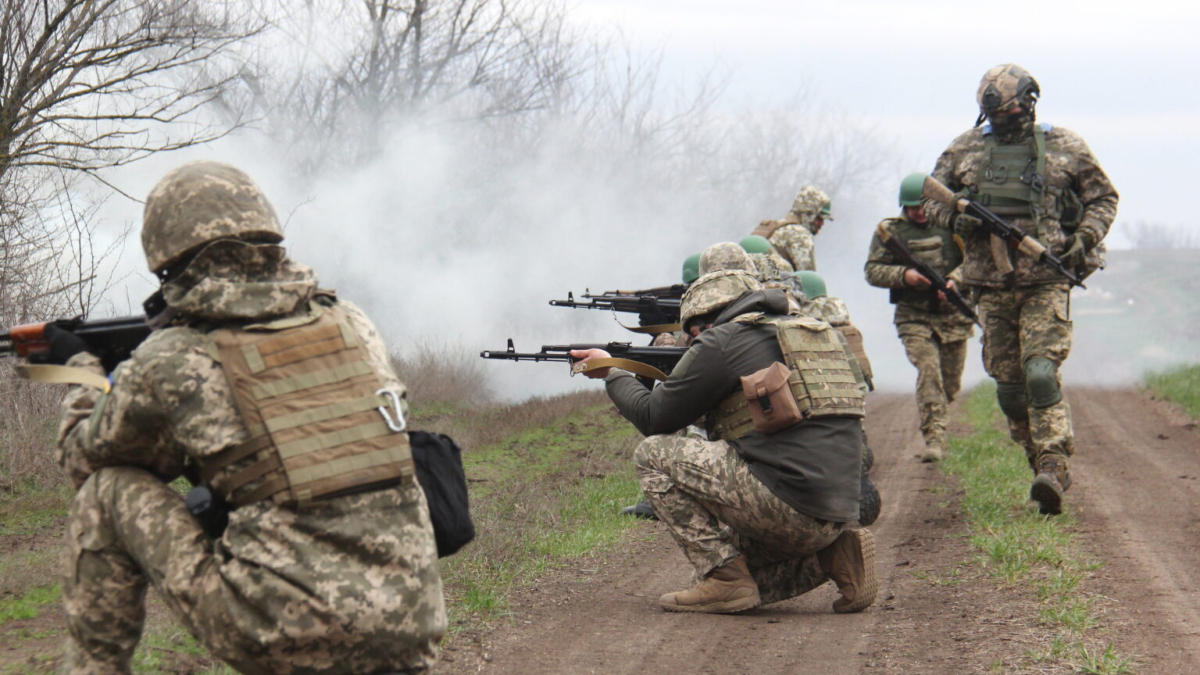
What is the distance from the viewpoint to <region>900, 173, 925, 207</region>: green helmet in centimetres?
917

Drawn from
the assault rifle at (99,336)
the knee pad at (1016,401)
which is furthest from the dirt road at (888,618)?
the assault rifle at (99,336)

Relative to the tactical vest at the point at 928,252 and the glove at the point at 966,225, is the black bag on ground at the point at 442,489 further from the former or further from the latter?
the tactical vest at the point at 928,252

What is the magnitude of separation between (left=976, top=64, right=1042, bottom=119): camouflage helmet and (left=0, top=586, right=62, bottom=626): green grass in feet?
19.9

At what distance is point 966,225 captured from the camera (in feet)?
25.5

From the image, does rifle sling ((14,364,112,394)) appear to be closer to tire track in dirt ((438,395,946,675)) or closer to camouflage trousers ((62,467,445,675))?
camouflage trousers ((62,467,445,675))

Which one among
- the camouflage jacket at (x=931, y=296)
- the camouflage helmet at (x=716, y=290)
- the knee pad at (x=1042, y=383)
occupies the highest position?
the camouflage helmet at (x=716, y=290)

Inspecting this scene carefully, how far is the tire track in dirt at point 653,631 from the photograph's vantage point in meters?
4.50

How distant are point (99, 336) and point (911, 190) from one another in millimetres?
7470

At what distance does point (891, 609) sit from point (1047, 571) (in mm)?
943

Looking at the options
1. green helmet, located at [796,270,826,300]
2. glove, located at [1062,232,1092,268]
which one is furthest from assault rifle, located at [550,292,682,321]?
glove, located at [1062,232,1092,268]

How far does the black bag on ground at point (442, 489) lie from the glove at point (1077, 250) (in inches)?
211

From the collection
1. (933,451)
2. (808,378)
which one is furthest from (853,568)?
(933,451)

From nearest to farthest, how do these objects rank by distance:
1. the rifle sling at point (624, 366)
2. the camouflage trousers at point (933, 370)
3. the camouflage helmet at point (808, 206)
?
the rifle sling at point (624, 366)
the camouflage trousers at point (933, 370)
the camouflage helmet at point (808, 206)

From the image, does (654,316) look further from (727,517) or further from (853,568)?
(853,568)
